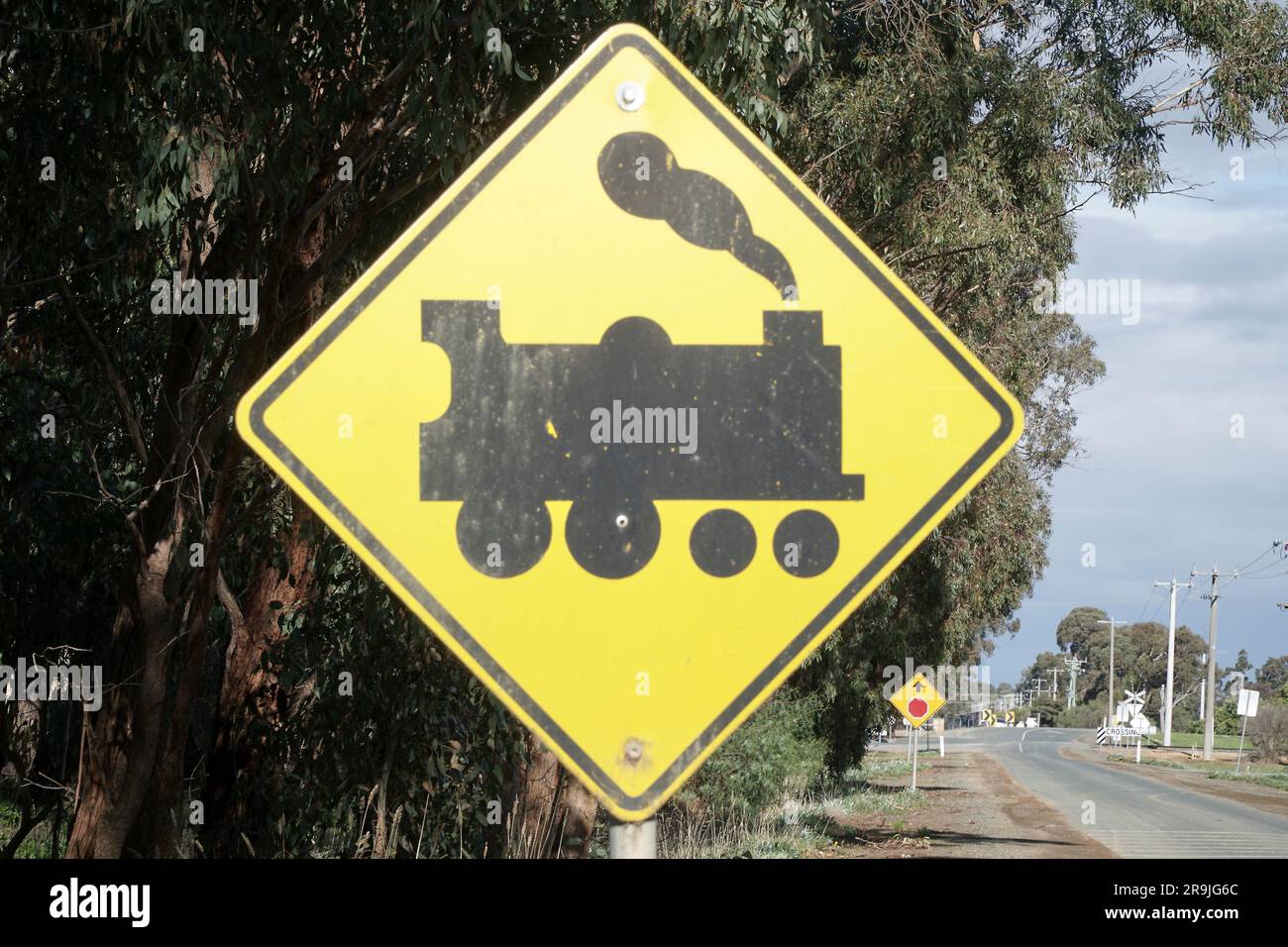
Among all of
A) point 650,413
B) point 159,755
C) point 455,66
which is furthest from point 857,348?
point 159,755

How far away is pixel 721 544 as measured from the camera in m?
2.35

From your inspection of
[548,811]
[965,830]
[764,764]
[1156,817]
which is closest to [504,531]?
[548,811]

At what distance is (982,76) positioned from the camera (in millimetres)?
13195

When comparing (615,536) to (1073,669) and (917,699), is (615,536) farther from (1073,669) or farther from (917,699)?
(1073,669)

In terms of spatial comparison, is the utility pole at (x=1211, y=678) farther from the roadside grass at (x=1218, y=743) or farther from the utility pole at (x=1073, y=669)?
the utility pole at (x=1073, y=669)

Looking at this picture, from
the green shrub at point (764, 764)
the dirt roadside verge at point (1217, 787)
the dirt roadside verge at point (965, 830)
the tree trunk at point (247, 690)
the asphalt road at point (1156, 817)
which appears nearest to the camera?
the tree trunk at point (247, 690)

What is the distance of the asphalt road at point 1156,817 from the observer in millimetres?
19297

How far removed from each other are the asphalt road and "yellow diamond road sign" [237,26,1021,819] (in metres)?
14.7

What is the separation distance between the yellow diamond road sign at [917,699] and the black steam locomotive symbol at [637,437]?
74.6ft

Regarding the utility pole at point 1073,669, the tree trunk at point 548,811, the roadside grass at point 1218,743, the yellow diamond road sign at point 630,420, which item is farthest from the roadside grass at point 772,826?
the utility pole at point 1073,669

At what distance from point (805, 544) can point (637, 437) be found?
0.35 m

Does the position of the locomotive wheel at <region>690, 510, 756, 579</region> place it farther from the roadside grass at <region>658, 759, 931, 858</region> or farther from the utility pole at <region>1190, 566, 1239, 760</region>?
the utility pole at <region>1190, 566, 1239, 760</region>

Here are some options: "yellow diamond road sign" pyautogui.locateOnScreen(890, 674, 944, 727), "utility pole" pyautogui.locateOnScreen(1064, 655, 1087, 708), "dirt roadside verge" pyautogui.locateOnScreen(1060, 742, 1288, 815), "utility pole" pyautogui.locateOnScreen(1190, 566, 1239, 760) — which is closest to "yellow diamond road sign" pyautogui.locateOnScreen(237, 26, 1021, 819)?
"yellow diamond road sign" pyautogui.locateOnScreen(890, 674, 944, 727)

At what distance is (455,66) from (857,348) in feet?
17.9
